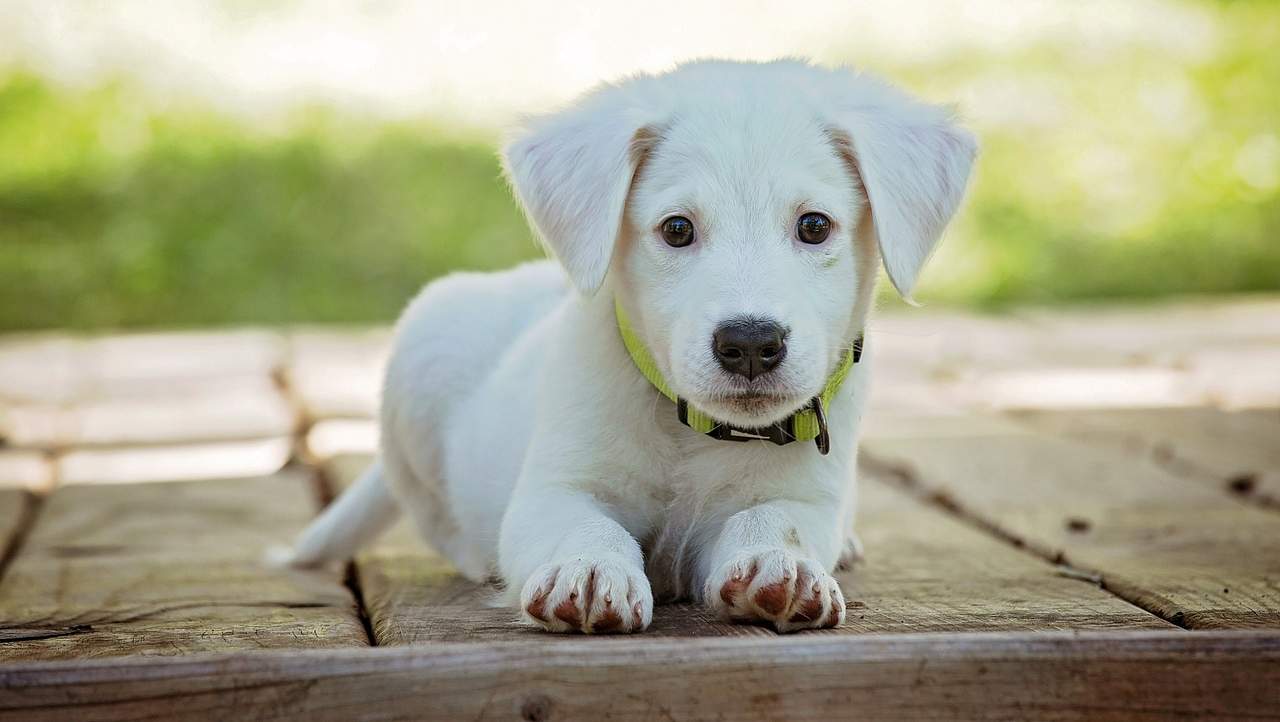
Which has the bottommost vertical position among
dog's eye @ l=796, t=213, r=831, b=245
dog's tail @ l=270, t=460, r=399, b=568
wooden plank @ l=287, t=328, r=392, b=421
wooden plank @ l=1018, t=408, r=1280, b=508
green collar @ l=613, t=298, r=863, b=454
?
wooden plank @ l=287, t=328, r=392, b=421

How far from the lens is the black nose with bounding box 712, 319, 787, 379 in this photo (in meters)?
2.88

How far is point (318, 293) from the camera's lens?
9.66 metres

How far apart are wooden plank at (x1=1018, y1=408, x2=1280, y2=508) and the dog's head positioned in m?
1.89

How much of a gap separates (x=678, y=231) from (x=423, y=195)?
25.8 feet

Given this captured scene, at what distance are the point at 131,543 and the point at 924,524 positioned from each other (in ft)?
6.98

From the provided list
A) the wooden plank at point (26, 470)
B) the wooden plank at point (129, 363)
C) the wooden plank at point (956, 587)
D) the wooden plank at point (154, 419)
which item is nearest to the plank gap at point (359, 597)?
the wooden plank at point (956, 587)

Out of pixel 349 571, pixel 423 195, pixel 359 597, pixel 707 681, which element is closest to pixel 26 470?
pixel 349 571

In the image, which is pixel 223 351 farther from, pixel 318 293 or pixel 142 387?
pixel 318 293

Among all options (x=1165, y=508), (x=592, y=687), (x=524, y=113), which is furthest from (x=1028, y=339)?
(x=592, y=687)

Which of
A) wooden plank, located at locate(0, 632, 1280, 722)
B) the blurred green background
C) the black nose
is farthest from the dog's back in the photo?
the blurred green background

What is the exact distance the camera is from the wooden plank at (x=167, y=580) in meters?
3.00

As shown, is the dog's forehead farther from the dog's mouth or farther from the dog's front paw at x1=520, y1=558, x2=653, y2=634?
the dog's front paw at x1=520, y1=558, x2=653, y2=634

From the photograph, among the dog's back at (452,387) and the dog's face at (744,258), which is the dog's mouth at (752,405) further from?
the dog's back at (452,387)

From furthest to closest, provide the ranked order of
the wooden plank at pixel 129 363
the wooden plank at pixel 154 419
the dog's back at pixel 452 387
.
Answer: the wooden plank at pixel 129 363, the wooden plank at pixel 154 419, the dog's back at pixel 452 387
